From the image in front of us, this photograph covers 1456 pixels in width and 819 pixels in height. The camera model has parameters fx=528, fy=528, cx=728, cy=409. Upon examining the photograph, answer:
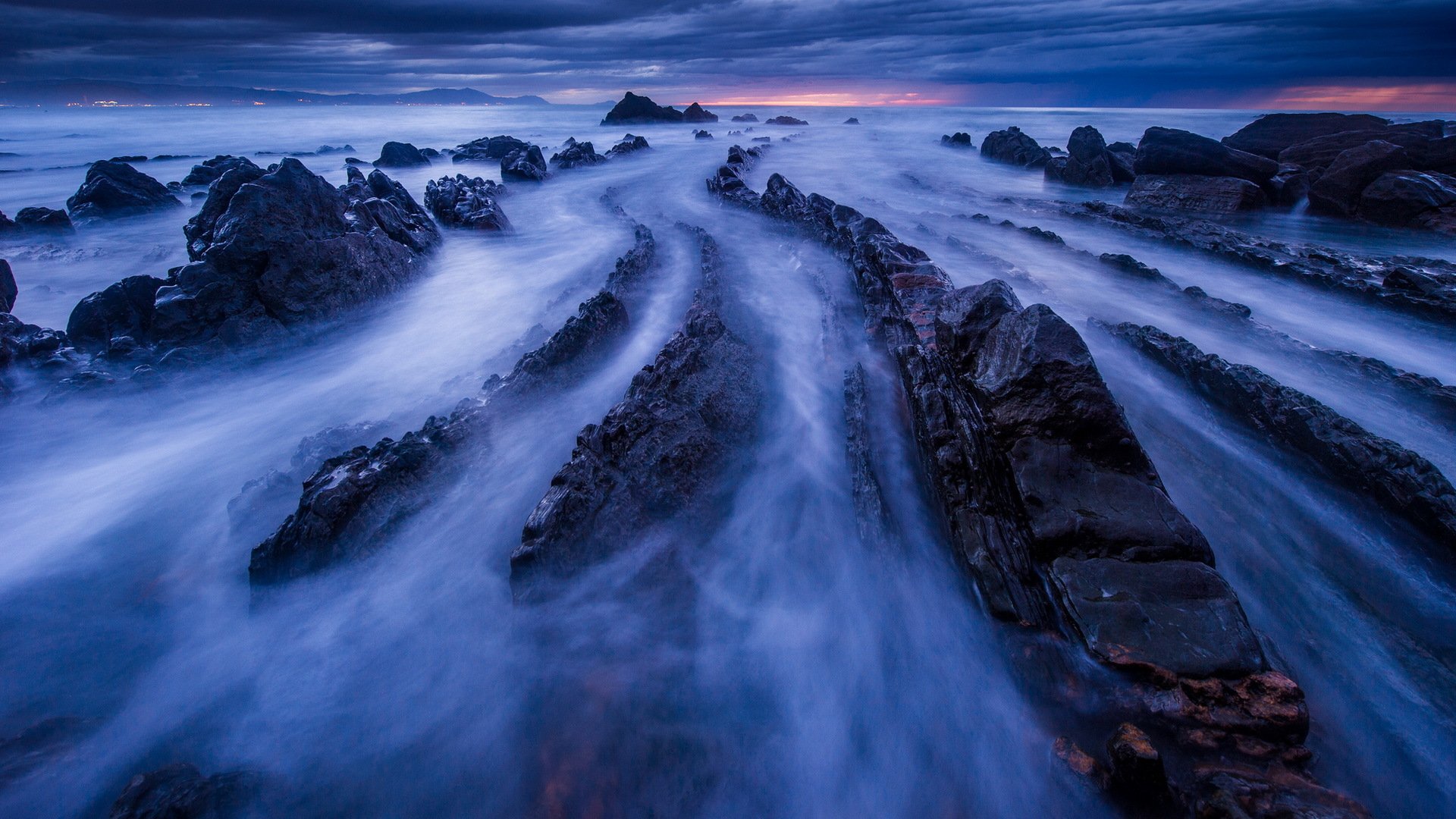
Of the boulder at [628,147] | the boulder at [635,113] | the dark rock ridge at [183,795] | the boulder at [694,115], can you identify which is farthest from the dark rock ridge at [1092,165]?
the boulder at [694,115]

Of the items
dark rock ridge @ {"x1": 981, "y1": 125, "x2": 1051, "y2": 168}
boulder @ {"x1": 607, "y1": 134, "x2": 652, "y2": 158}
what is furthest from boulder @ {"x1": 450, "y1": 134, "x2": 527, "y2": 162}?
dark rock ridge @ {"x1": 981, "y1": 125, "x2": 1051, "y2": 168}

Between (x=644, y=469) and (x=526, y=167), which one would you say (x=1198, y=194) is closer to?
(x=644, y=469)

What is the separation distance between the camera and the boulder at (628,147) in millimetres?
27969

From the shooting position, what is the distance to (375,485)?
4.30m

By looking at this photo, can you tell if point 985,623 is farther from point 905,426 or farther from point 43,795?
point 43,795

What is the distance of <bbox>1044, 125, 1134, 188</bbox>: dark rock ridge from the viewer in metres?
18.5

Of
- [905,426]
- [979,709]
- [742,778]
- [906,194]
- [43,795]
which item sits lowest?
[43,795]

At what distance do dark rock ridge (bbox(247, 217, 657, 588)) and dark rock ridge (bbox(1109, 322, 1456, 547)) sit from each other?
23.9 ft

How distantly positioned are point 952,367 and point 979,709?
293cm

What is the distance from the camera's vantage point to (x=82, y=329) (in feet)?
22.9

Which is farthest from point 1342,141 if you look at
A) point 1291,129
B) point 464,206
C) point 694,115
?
point 694,115

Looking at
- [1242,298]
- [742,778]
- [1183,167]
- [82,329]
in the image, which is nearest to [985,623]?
[742,778]

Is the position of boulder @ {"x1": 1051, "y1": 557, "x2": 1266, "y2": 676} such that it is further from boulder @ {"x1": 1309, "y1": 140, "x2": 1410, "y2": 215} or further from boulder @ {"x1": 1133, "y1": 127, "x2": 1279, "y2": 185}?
boulder @ {"x1": 1133, "y1": 127, "x2": 1279, "y2": 185}

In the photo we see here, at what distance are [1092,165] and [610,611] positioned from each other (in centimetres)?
2249
